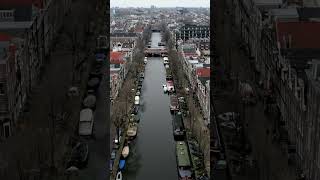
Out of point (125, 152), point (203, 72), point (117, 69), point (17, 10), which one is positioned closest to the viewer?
point (125, 152)

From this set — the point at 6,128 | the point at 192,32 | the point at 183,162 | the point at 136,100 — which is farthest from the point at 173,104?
the point at 192,32

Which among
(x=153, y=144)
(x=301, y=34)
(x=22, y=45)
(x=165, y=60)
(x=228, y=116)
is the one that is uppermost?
(x=301, y=34)

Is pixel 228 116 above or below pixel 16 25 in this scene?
below

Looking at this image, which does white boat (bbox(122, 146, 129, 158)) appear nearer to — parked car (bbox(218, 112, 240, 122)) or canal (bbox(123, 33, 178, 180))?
canal (bbox(123, 33, 178, 180))

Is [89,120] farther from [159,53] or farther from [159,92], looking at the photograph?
[159,53]

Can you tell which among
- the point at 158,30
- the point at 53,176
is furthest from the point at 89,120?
the point at 158,30

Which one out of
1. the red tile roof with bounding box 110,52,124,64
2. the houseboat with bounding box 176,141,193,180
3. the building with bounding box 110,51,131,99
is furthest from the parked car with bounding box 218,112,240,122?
the red tile roof with bounding box 110,52,124,64

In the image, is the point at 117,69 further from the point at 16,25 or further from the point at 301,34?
the point at 301,34
